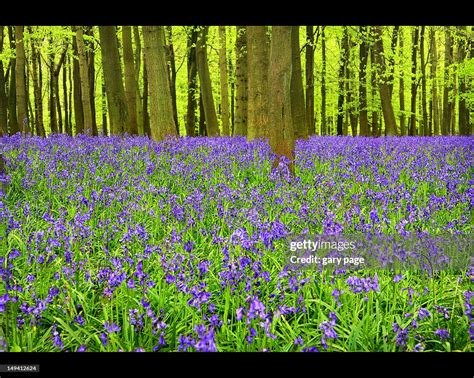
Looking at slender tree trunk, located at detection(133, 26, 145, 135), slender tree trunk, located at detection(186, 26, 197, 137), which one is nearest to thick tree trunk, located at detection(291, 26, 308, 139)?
slender tree trunk, located at detection(133, 26, 145, 135)

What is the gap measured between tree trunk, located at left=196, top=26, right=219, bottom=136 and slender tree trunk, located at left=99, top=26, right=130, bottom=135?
3726mm

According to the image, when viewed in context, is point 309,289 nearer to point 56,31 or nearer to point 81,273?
point 81,273

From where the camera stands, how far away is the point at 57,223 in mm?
3617

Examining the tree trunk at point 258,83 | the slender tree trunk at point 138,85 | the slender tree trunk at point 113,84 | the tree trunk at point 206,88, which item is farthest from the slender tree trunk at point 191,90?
the tree trunk at point 258,83

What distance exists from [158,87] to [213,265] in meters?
7.36

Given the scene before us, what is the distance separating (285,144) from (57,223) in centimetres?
391

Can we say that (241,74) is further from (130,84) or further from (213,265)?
(213,265)

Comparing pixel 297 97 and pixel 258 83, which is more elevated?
pixel 258 83

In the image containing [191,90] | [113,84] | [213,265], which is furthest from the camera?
[191,90]

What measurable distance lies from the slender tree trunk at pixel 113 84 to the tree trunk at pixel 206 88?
3.73m

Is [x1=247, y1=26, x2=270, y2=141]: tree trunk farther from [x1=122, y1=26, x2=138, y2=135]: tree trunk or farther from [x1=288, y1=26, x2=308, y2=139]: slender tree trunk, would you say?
[x1=122, y1=26, x2=138, y2=135]: tree trunk

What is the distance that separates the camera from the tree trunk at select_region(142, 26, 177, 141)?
10.1 meters

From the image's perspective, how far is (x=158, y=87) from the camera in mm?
10180

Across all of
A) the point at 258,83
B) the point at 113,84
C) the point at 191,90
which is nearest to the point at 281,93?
the point at 258,83
